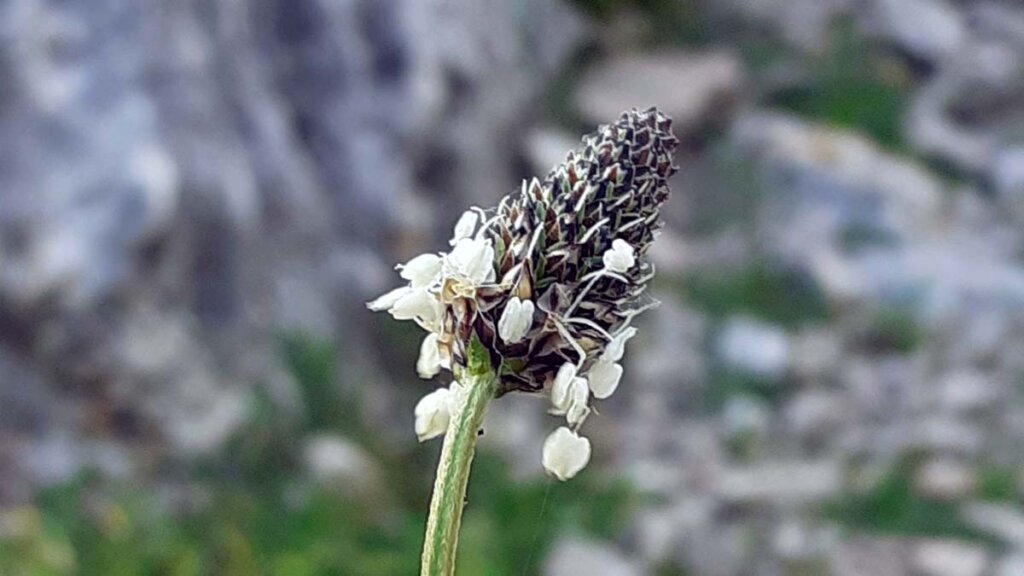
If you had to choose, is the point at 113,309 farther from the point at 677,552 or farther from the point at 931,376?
the point at 931,376

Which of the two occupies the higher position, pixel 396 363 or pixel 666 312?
pixel 666 312

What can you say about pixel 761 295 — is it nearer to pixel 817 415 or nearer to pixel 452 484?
pixel 817 415

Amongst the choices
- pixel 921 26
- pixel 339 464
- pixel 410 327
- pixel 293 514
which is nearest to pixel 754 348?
pixel 410 327

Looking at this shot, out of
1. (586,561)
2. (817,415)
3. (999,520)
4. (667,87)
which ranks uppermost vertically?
(667,87)

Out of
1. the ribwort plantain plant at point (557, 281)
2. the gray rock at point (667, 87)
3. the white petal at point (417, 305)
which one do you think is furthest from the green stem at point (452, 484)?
the gray rock at point (667, 87)

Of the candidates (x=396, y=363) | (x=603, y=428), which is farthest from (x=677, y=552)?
(x=396, y=363)

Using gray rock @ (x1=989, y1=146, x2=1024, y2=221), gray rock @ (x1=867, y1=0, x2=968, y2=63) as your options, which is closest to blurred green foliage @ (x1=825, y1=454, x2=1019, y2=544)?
gray rock @ (x1=989, y1=146, x2=1024, y2=221)
